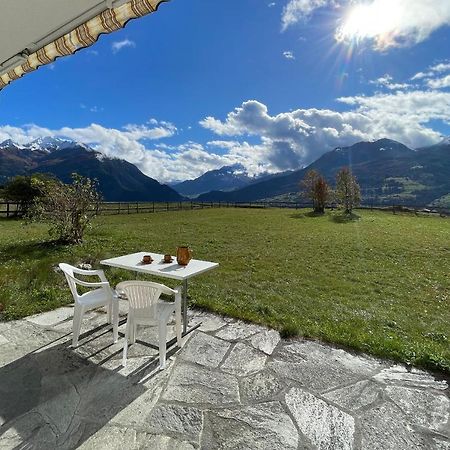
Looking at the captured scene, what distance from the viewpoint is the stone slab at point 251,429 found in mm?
1958

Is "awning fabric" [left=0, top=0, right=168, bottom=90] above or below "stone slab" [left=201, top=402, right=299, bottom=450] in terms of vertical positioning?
above

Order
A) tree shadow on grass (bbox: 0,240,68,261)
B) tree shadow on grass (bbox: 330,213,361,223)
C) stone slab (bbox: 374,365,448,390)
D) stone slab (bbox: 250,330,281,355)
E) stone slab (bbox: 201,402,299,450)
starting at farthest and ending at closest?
tree shadow on grass (bbox: 330,213,361,223) → tree shadow on grass (bbox: 0,240,68,261) → stone slab (bbox: 250,330,281,355) → stone slab (bbox: 374,365,448,390) → stone slab (bbox: 201,402,299,450)

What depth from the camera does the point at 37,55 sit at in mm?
2977

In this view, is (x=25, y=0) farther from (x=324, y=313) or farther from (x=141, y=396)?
(x=324, y=313)

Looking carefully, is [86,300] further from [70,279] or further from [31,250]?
[31,250]

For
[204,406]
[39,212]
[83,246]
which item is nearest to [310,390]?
[204,406]

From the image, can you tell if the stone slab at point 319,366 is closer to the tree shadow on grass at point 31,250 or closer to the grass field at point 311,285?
the grass field at point 311,285

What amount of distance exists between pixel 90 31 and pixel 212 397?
319cm

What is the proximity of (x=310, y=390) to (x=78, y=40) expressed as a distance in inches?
142

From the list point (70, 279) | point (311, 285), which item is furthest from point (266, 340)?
point (311, 285)

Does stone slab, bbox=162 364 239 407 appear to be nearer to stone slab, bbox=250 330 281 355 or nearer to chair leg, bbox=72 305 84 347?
stone slab, bbox=250 330 281 355

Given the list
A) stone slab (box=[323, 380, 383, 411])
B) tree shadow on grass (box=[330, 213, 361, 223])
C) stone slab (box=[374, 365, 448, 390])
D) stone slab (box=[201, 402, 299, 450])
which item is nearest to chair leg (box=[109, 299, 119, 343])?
stone slab (box=[201, 402, 299, 450])

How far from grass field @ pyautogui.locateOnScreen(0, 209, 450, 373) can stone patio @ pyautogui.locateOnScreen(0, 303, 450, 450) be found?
0.63 meters

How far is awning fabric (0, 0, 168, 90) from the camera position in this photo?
7.02ft
